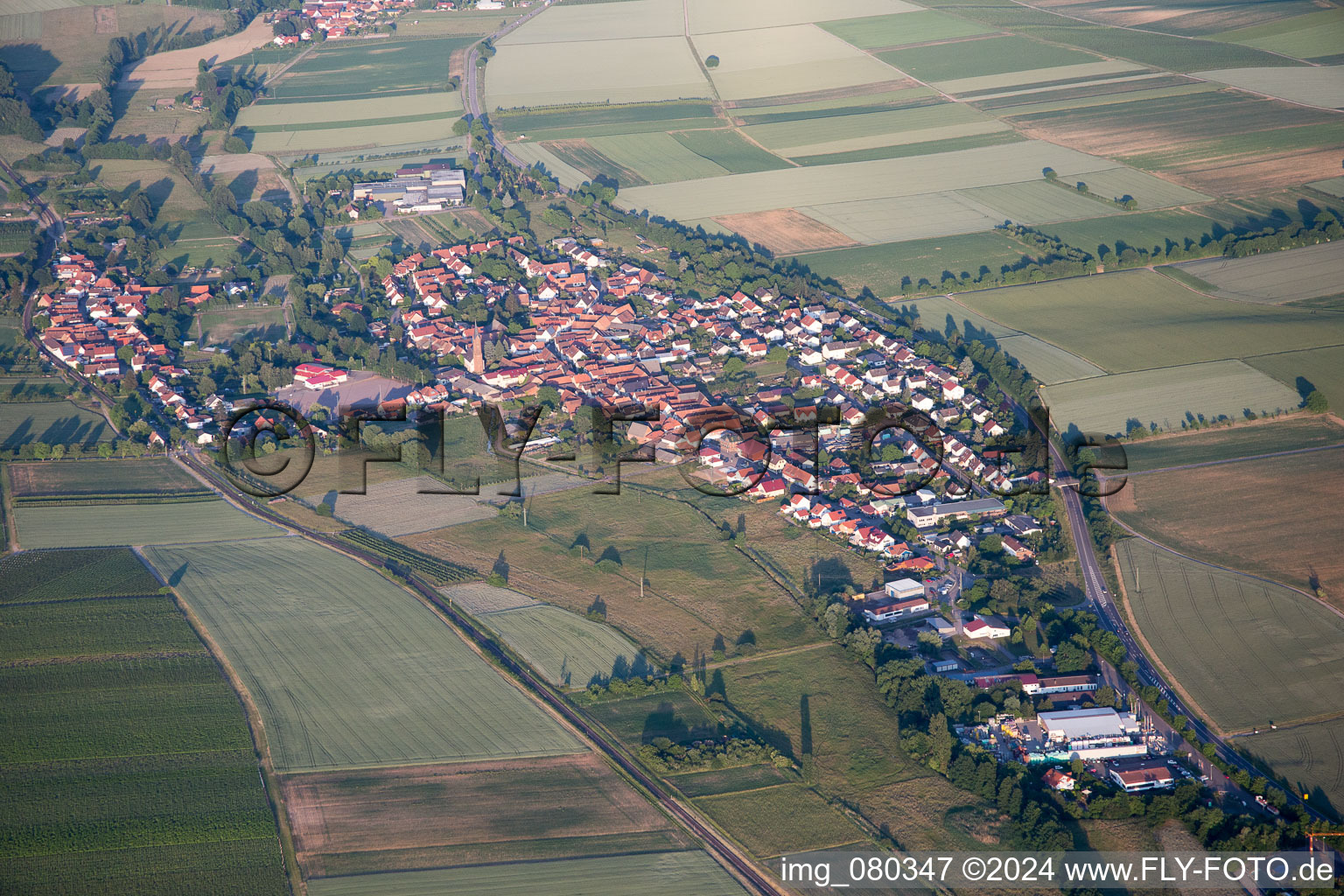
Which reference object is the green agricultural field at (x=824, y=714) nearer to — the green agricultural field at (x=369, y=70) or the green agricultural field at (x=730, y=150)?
the green agricultural field at (x=730, y=150)

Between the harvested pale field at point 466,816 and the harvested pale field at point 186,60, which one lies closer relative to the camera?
the harvested pale field at point 466,816

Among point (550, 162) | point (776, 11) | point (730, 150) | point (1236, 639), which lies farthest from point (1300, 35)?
point (1236, 639)

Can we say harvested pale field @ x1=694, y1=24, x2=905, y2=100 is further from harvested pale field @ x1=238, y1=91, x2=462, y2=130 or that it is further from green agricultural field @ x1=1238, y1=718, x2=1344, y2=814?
green agricultural field @ x1=1238, y1=718, x2=1344, y2=814

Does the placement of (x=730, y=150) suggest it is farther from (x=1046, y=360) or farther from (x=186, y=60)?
(x=186, y=60)

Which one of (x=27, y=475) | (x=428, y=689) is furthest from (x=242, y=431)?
(x=428, y=689)

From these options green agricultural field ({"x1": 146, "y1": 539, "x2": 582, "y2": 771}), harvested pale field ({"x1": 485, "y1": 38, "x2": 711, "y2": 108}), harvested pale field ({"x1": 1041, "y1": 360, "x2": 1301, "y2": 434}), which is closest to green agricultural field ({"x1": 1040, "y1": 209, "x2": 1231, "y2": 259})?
harvested pale field ({"x1": 1041, "y1": 360, "x2": 1301, "y2": 434})

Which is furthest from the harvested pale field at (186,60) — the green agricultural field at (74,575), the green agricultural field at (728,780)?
the green agricultural field at (728,780)
